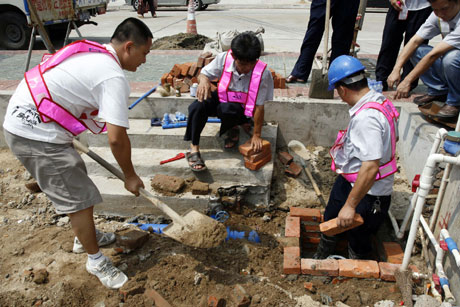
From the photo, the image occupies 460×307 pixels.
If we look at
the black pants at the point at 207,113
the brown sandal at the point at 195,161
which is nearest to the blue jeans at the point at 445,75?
the black pants at the point at 207,113

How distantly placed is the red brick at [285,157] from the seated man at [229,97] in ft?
2.36

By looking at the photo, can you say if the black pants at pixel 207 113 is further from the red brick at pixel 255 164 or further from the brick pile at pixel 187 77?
the brick pile at pixel 187 77

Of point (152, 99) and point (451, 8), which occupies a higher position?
point (451, 8)

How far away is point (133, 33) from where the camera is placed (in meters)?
2.14

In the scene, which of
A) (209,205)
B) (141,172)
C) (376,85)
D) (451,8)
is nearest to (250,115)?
(209,205)

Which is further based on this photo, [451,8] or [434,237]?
[451,8]

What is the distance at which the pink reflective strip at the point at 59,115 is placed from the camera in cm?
211

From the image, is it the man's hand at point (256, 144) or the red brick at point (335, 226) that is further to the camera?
the man's hand at point (256, 144)

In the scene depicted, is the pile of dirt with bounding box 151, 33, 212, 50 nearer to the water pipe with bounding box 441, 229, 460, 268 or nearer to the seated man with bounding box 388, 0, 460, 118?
the seated man with bounding box 388, 0, 460, 118

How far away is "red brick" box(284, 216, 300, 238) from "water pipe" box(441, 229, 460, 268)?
116 cm

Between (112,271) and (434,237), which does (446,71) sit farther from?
(112,271)

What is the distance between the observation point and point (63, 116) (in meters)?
2.17

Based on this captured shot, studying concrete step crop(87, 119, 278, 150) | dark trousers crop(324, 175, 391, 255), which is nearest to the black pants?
concrete step crop(87, 119, 278, 150)

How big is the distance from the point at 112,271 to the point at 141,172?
1.45m
